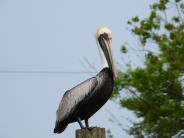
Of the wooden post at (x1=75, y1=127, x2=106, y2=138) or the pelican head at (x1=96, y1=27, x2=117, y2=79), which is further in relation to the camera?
the pelican head at (x1=96, y1=27, x2=117, y2=79)

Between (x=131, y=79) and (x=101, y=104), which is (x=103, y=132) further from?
(x=131, y=79)

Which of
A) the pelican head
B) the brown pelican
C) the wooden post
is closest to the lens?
the wooden post

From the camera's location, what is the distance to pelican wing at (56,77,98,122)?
13086 mm

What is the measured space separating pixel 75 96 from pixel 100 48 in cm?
64

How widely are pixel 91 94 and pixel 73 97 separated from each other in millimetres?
439

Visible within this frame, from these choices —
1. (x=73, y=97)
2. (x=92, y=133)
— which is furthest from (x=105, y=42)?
(x=92, y=133)

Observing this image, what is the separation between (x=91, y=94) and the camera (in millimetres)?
12984

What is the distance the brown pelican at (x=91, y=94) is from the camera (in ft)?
42.2

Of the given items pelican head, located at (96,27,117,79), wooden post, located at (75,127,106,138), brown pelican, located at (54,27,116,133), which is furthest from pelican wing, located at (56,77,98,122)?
wooden post, located at (75,127,106,138)

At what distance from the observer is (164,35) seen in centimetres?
2291

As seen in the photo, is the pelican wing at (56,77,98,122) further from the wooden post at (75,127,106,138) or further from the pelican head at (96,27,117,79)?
the wooden post at (75,127,106,138)

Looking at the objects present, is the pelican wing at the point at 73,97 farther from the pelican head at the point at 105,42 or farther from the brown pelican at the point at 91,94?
the pelican head at the point at 105,42

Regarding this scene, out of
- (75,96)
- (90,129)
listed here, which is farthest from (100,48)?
(90,129)

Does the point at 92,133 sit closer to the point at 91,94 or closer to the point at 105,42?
the point at 91,94
